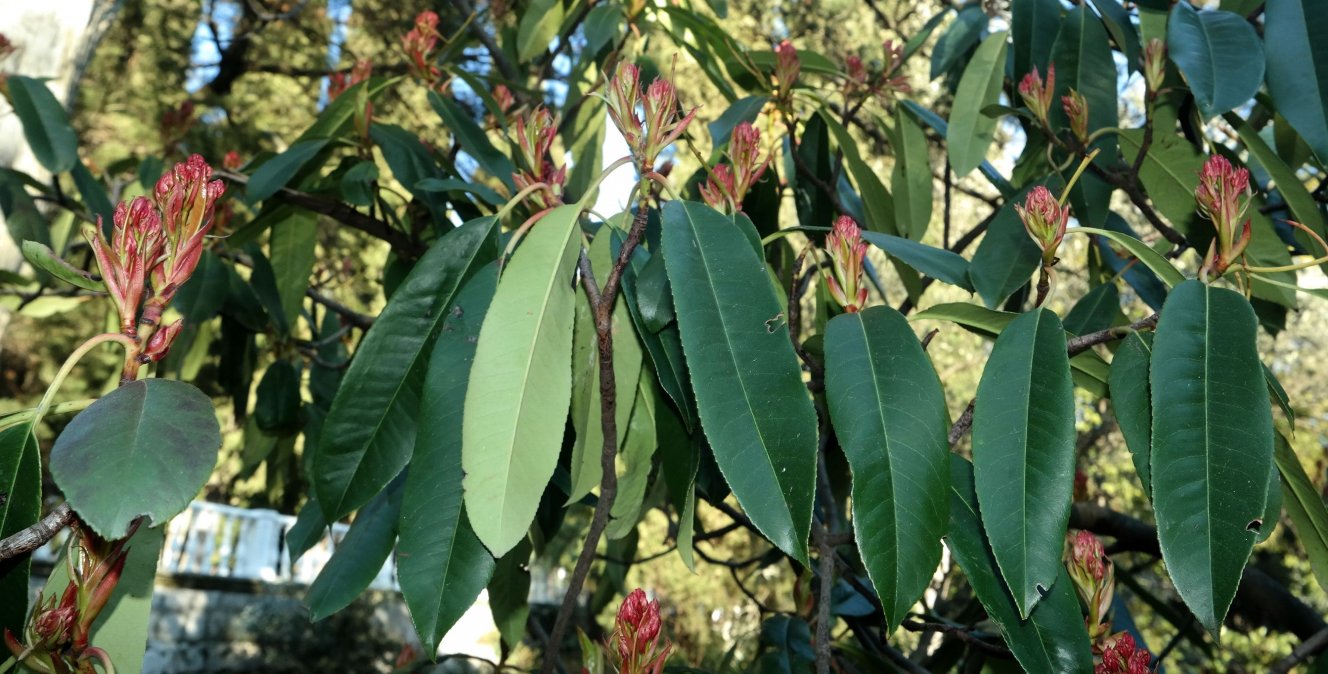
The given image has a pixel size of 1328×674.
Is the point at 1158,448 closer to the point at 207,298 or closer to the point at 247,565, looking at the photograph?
the point at 207,298

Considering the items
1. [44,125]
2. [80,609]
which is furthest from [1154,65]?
[44,125]

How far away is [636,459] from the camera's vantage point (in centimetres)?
91

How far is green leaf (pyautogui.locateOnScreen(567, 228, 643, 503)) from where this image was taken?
878 mm

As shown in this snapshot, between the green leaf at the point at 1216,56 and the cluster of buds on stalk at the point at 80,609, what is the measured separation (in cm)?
99

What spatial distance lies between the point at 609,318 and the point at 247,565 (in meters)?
6.59

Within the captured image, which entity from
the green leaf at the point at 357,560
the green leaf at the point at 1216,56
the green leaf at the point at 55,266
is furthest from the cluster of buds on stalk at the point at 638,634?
the green leaf at the point at 1216,56

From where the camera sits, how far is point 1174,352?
0.70 meters

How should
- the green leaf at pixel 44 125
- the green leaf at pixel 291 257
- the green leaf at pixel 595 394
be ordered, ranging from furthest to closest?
1. the green leaf at pixel 44 125
2. the green leaf at pixel 291 257
3. the green leaf at pixel 595 394

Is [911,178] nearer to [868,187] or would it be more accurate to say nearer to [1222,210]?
[868,187]

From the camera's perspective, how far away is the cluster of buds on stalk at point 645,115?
0.78m

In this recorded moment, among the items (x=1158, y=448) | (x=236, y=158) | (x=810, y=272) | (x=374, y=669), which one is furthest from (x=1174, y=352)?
(x=374, y=669)

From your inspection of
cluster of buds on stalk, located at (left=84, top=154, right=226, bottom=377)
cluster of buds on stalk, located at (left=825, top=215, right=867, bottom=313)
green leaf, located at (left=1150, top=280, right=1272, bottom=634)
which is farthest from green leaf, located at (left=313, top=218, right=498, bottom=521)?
green leaf, located at (left=1150, top=280, right=1272, bottom=634)

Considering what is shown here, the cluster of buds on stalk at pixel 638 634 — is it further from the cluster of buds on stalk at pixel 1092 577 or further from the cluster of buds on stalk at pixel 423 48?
the cluster of buds on stalk at pixel 423 48

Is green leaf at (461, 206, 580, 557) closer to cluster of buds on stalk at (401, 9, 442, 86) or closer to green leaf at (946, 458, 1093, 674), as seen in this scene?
green leaf at (946, 458, 1093, 674)
